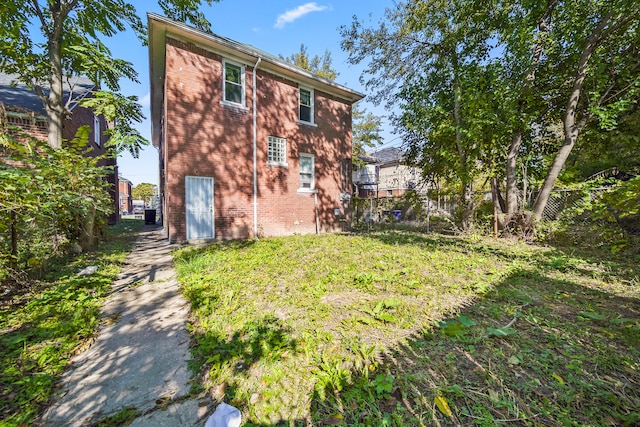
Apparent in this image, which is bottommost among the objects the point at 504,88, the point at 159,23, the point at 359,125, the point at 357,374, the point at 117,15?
the point at 357,374

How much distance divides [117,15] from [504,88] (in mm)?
12635

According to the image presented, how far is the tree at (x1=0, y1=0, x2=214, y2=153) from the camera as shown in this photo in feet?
20.0

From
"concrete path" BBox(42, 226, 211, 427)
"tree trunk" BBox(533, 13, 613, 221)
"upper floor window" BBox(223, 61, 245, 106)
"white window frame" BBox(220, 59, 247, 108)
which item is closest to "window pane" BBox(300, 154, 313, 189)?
"white window frame" BBox(220, 59, 247, 108)

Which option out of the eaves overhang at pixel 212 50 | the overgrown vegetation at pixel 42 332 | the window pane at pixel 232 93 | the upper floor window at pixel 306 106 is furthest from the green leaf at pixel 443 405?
the upper floor window at pixel 306 106

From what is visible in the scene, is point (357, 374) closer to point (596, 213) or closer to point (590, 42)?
point (596, 213)

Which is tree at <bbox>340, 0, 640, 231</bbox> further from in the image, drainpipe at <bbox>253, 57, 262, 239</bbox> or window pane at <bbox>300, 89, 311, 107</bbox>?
drainpipe at <bbox>253, 57, 262, 239</bbox>

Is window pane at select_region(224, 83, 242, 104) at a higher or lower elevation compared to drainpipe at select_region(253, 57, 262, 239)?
higher

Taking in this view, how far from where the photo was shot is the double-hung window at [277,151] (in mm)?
10195

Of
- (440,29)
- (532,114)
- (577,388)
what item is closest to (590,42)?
(532,114)

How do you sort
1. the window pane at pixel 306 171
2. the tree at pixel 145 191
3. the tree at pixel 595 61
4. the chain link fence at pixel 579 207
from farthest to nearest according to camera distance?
the tree at pixel 145 191
the window pane at pixel 306 171
the tree at pixel 595 61
the chain link fence at pixel 579 207

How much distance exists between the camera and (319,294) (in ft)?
11.8

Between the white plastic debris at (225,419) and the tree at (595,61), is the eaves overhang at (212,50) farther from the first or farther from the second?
the white plastic debris at (225,419)

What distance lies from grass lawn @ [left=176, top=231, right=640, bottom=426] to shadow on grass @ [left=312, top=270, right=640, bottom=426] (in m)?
0.01

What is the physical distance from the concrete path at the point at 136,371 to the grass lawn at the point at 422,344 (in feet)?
0.68
